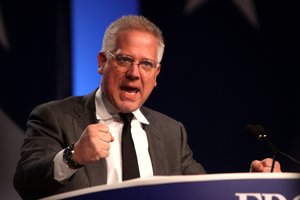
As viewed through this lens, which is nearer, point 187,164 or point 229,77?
point 187,164

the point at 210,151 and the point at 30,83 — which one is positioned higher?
the point at 30,83

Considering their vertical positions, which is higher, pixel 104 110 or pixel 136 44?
pixel 136 44

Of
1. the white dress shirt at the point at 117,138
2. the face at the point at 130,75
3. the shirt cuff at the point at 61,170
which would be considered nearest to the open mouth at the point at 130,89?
the face at the point at 130,75

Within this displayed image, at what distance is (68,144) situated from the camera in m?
2.08

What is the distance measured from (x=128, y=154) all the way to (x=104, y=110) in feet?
0.71

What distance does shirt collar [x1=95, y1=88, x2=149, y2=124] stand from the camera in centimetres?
224

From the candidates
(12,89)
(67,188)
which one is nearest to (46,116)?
(67,188)

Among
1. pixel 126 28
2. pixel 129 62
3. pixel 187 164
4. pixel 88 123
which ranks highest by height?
pixel 126 28

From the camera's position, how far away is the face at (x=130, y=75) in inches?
86.0

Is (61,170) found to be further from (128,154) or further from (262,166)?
(262,166)

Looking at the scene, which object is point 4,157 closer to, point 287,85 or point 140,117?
Answer: point 140,117

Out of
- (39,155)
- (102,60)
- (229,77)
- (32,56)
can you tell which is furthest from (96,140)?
(229,77)

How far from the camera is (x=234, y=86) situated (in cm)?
323

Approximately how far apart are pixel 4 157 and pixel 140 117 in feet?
3.21
